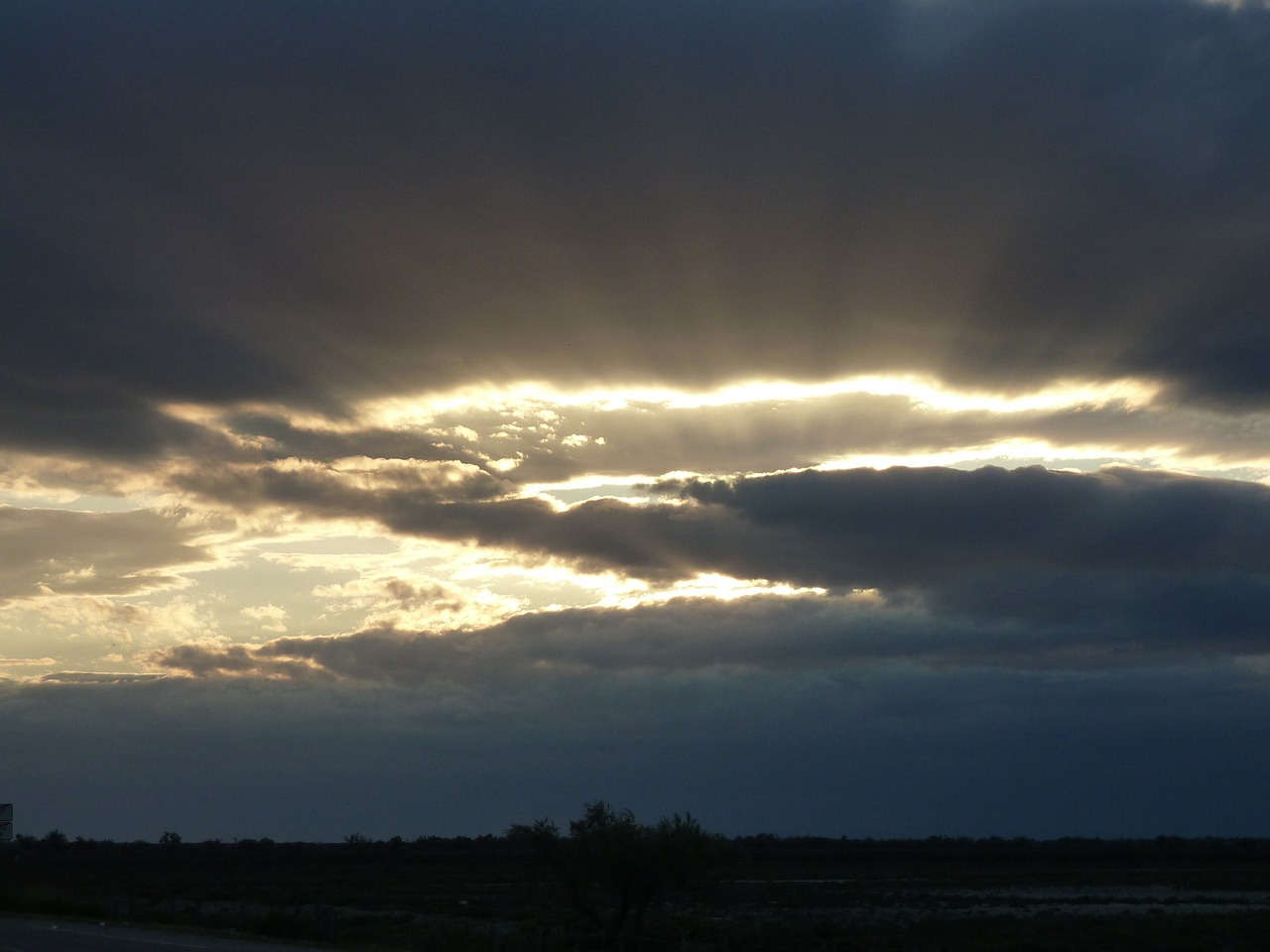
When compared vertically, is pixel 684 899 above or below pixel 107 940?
above

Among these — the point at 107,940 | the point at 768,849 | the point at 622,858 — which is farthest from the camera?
the point at 768,849

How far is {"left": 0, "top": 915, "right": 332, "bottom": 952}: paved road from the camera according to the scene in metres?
31.6

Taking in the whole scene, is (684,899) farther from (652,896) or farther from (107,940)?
(107,940)

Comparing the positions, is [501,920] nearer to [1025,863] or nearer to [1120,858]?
[1025,863]

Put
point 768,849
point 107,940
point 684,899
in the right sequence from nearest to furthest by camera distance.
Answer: point 107,940
point 684,899
point 768,849

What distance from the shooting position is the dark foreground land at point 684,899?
46750 millimetres

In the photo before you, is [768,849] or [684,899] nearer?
[684,899]

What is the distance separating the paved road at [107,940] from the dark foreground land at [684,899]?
357cm

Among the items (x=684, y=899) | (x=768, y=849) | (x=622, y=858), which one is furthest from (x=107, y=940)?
(x=768, y=849)

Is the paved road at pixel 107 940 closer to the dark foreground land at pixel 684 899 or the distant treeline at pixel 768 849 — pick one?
the dark foreground land at pixel 684 899

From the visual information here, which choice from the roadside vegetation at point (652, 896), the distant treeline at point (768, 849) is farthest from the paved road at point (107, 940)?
the distant treeline at point (768, 849)

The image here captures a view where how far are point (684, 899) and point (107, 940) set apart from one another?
174 ft

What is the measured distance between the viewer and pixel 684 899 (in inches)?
3211

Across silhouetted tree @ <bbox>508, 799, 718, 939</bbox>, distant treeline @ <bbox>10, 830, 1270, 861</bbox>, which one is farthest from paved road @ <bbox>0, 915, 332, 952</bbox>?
distant treeline @ <bbox>10, 830, 1270, 861</bbox>
